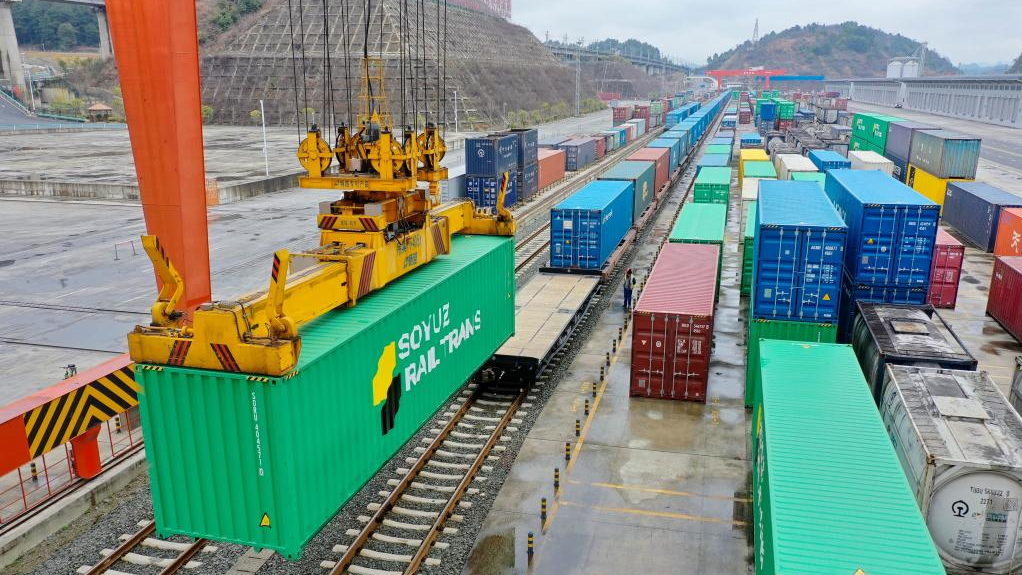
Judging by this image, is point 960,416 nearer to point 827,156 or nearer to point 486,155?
point 486,155

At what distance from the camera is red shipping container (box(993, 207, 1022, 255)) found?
34062mm

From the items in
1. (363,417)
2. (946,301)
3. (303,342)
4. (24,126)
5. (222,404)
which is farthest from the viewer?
(24,126)

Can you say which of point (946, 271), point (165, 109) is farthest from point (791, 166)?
point (165, 109)

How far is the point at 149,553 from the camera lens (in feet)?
43.7

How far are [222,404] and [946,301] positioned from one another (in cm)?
3132

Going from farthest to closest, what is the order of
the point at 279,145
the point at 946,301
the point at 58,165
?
the point at 279,145, the point at 58,165, the point at 946,301

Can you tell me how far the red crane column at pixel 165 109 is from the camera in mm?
13258

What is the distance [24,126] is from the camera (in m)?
106

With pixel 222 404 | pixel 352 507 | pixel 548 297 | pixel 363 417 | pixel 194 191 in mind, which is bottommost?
pixel 352 507

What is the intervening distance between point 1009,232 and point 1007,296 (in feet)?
35.6

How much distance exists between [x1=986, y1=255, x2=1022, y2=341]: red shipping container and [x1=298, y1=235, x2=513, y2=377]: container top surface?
2191 cm

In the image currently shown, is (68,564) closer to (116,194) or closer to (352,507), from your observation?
(352,507)

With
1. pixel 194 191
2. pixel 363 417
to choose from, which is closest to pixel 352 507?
pixel 363 417

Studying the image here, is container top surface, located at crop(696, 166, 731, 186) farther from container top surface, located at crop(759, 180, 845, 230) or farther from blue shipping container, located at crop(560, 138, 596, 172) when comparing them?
blue shipping container, located at crop(560, 138, 596, 172)
